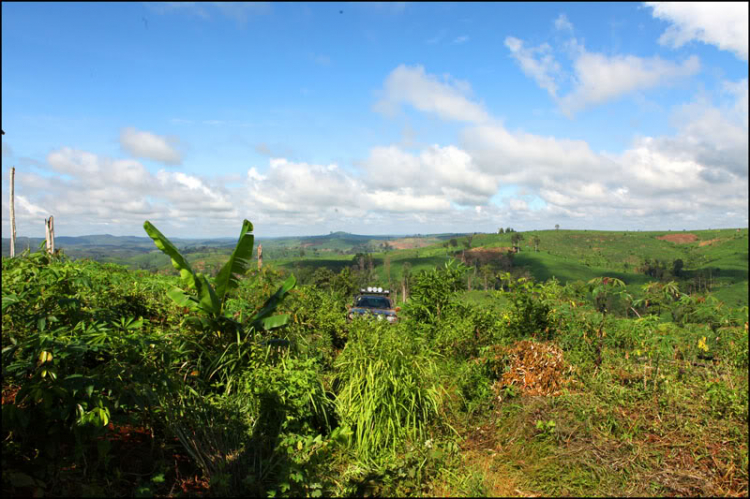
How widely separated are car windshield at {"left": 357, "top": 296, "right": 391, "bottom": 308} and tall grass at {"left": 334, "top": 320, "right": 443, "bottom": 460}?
23.6ft

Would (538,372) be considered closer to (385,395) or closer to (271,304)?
(385,395)

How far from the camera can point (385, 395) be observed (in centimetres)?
461

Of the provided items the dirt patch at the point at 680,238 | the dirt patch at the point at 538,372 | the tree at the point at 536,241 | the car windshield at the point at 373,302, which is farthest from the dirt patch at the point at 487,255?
the dirt patch at the point at 538,372

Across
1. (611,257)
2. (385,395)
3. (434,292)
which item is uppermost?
(434,292)

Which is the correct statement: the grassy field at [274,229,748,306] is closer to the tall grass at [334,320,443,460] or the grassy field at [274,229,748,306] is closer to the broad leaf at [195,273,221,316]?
the tall grass at [334,320,443,460]

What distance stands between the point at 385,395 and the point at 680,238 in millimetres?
A: 143725

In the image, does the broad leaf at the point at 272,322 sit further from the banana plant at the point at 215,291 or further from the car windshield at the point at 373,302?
the car windshield at the point at 373,302

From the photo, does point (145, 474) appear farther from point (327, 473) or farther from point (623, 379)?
point (623, 379)

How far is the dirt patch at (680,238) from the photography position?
112 metres

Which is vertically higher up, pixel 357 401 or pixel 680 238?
pixel 680 238

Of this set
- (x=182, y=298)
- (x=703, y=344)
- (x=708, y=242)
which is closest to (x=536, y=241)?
(x=708, y=242)

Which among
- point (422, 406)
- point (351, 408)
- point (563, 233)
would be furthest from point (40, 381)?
point (563, 233)

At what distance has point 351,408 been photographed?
4.64m

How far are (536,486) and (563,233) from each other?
5530 inches
